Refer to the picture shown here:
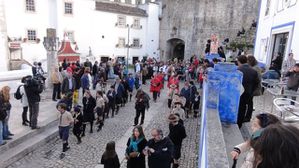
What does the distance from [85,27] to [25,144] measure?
2269 centimetres

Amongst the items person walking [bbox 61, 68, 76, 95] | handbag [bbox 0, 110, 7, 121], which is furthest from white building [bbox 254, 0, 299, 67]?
handbag [bbox 0, 110, 7, 121]

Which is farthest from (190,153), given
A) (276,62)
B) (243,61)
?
(276,62)

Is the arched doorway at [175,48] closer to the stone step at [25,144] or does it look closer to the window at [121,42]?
the window at [121,42]

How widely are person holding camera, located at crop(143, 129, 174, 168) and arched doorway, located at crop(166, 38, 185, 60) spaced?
1260 inches

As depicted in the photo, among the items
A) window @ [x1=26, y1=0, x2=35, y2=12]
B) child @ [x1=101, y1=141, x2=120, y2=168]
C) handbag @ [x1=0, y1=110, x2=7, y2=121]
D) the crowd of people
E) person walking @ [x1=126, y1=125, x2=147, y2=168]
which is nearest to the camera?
the crowd of people

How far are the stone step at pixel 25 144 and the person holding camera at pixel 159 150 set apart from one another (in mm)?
4605

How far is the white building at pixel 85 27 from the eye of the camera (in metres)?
23.3

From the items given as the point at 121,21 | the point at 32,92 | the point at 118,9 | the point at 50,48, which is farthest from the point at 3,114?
the point at 118,9

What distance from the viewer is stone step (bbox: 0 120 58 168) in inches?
286

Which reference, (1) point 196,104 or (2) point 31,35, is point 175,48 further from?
(1) point 196,104

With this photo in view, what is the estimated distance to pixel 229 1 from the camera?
31.2 m

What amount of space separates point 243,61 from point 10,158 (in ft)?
23.5

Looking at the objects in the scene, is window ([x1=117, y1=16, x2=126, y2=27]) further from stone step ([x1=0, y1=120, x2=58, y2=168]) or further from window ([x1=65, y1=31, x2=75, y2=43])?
stone step ([x1=0, y1=120, x2=58, y2=168])

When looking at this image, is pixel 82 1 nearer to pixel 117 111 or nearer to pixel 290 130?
pixel 117 111
